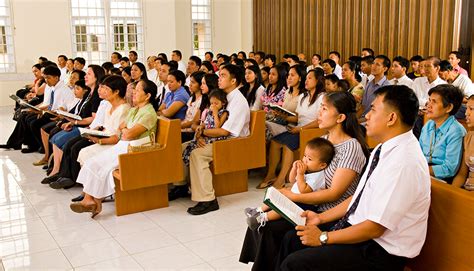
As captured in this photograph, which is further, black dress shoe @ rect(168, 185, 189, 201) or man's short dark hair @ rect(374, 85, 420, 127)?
black dress shoe @ rect(168, 185, 189, 201)

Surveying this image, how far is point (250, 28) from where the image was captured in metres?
14.5

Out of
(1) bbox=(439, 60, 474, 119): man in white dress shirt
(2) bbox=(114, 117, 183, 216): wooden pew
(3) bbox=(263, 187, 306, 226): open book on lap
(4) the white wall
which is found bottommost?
(2) bbox=(114, 117, 183, 216): wooden pew

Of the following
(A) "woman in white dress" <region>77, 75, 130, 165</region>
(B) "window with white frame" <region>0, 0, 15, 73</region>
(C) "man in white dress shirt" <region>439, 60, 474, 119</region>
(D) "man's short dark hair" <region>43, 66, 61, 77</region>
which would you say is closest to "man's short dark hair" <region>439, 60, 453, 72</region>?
(C) "man in white dress shirt" <region>439, 60, 474, 119</region>

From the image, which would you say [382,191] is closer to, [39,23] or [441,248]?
[441,248]

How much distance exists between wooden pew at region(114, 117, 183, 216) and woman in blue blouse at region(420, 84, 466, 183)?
2096 mm

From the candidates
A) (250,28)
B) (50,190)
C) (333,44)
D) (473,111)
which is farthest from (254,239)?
(250,28)

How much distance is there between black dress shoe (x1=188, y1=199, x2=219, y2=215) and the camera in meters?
4.30

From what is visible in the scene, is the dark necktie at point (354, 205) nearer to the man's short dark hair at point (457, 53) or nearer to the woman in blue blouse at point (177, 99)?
the woman in blue blouse at point (177, 99)

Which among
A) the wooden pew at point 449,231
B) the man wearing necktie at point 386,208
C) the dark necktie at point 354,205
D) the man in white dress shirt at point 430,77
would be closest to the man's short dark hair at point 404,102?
the man wearing necktie at point 386,208

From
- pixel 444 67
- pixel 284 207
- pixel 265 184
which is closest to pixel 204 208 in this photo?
pixel 265 184

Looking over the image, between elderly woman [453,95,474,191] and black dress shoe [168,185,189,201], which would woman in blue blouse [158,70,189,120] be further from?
elderly woman [453,95,474,191]

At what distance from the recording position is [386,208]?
78.4 inches

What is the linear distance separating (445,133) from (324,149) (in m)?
1.04

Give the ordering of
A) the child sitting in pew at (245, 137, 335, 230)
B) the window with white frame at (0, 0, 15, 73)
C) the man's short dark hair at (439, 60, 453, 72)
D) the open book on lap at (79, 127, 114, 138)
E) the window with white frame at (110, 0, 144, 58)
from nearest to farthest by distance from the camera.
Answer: the child sitting in pew at (245, 137, 335, 230) < the open book on lap at (79, 127, 114, 138) < the man's short dark hair at (439, 60, 453, 72) < the window with white frame at (0, 0, 15, 73) < the window with white frame at (110, 0, 144, 58)
